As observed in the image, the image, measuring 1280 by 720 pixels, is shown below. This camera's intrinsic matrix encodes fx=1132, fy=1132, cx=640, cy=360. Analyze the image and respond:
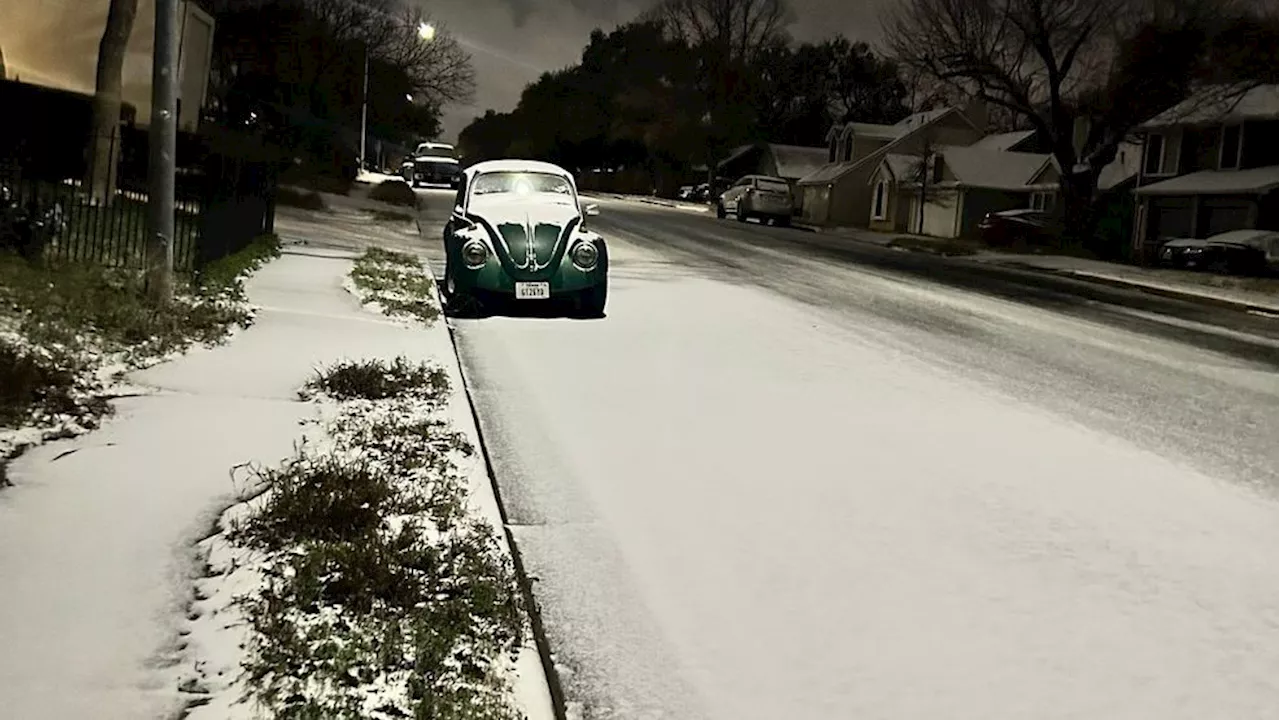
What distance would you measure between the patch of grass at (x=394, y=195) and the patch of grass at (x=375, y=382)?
27.7 metres

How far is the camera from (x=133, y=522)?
15.7ft

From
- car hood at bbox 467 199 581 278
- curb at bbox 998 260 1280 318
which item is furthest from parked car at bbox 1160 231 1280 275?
car hood at bbox 467 199 581 278

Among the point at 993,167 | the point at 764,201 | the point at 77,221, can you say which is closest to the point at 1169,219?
the point at 993,167

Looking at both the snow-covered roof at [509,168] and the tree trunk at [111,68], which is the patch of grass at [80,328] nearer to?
the snow-covered roof at [509,168]

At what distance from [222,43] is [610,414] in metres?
33.5

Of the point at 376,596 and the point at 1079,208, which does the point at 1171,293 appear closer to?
the point at 1079,208

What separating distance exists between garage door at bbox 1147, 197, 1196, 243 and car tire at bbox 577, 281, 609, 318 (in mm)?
33108

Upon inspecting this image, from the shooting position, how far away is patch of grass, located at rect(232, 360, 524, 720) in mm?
3439

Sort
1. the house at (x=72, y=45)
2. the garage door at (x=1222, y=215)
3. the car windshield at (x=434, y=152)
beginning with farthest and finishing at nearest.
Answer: the car windshield at (x=434, y=152), the garage door at (x=1222, y=215), the house at (x=72, y=45)

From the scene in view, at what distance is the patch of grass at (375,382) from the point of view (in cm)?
750

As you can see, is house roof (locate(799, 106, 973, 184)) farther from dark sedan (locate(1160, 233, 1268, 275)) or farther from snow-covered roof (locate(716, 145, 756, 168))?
dark sedan (locate(1160, 233, 1268, 275))

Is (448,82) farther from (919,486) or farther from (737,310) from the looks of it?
(919,486)

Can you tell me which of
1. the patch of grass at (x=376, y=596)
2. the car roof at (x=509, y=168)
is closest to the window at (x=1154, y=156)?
the car roof at (x=509, y=168)

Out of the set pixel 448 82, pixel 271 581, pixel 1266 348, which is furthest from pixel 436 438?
pixel 448 82
